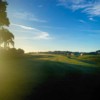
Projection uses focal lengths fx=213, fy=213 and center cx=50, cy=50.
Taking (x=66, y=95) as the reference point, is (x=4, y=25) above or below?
above

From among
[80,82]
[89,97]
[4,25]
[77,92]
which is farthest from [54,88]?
[4,25]

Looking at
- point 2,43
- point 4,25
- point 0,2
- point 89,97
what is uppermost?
point 0,2

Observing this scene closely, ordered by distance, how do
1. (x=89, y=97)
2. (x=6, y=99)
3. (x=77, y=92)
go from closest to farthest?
(x=6, y=99), (x=89, y=97), (x=77, y=92)

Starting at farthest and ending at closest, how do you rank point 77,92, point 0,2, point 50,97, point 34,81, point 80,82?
point 0,2 → point 80,82 → point 34,81 → point 77,92 → point 50,97

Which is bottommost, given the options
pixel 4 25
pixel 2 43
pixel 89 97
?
pixel 89 97

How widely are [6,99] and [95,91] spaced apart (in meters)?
7.70

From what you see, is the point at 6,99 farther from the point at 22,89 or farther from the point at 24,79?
the point at 24,79

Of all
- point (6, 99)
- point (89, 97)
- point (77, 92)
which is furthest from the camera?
point (77, 92)

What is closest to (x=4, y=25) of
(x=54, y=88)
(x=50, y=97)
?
(x=54, y=88)

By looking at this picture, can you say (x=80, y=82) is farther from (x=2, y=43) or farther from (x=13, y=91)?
(x=2, y=43)

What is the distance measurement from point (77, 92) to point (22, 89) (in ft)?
14.0

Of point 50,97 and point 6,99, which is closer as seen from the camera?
point 6,99

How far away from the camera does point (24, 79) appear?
19672 mm

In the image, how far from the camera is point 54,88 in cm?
1722
